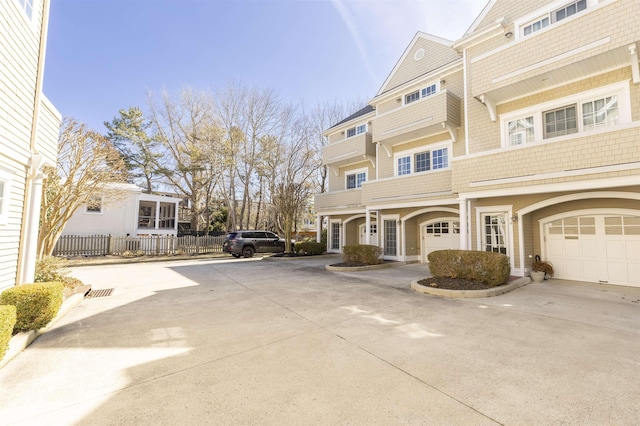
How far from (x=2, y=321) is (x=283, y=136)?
2510 cm

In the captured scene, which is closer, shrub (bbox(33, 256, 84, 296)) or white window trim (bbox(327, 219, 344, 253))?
shrub (bbox(33, 256, 84, 296))

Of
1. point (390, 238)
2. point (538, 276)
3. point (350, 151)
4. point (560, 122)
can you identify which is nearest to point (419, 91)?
point (350, 151)

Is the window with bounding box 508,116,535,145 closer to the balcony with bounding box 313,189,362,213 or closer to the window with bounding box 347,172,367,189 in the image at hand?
the balcony with bounding box 313,189,362,213

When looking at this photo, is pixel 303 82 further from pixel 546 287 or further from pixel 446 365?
pixel 446 365

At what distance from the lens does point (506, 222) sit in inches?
394

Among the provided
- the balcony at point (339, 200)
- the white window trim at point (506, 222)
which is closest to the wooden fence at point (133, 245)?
the balcony at point (339, 200)

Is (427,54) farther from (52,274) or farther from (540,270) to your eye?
(52,274)

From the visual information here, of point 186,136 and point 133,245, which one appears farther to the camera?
point 186,136

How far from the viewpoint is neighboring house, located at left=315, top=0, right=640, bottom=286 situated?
740 cm

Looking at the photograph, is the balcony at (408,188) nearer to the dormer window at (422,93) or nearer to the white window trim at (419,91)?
the white window trim at (419,91)

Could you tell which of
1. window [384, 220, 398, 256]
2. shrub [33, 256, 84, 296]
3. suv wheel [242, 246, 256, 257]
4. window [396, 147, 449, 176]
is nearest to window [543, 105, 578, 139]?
window [396, 147, 449, 176]

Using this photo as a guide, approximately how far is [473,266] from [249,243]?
13526mm

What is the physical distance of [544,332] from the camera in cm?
461

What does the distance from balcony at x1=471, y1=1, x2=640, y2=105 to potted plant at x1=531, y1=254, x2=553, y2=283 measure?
5.81 metres
